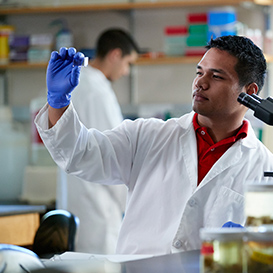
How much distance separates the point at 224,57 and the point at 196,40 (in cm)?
196

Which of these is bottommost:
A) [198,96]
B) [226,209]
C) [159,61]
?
[226,209]

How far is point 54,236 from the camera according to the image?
1804 mm

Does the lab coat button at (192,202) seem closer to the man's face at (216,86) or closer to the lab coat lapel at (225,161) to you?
the lab coat lapel at (225,161)

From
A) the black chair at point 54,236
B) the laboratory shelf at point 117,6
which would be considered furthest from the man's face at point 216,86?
the laboratory shelf at point 117,6

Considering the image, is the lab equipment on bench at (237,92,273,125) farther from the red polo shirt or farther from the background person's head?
the background person's head

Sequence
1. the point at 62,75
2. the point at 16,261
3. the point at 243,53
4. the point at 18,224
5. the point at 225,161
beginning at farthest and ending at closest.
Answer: the point at 18,224 → the point at 243,53 → the point at 225,161 → the point at 62,75 → the point at 16,261

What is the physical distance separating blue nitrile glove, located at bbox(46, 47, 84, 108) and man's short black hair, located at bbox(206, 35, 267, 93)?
→ 518 millimetres

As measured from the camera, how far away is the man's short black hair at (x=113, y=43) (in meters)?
3.29

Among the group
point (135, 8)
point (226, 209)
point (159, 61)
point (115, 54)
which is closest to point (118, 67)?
point (115, 54)

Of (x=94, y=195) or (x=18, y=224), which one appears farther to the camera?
(x=94, y=195)

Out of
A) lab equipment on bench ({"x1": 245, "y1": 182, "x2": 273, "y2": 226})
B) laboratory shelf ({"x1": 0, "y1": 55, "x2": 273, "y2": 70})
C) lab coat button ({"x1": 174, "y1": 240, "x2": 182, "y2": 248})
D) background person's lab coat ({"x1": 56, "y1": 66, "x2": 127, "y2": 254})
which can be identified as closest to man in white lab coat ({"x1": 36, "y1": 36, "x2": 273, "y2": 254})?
lab coat button ({"x1": 174, "y1": 240, "x2": 182, "y2": 248})

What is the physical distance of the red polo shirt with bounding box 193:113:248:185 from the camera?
1833mm

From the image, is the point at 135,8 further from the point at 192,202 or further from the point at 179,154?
the point at 192,202

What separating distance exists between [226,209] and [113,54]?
1.77 meters
